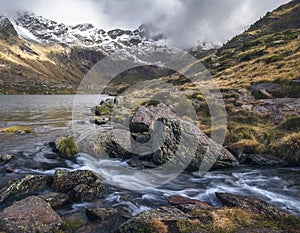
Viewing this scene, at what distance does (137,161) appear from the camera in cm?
1734

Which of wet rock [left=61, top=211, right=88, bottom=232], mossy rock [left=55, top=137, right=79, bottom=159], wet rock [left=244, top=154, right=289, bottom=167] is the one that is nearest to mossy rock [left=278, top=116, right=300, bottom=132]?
wet rock [left=244, top=154, right=289, bottom=167]

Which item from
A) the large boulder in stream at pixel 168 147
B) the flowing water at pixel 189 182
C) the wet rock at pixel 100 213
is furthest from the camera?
→ the large boulder in stream at pixel 168 147

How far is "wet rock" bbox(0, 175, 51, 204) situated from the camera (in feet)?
34.2

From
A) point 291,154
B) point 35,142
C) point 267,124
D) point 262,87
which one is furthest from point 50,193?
point 262,87

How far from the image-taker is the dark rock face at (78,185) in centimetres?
1082

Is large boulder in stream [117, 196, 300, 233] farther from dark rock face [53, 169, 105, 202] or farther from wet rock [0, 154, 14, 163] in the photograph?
wet rock [0, 154, 14, 163]

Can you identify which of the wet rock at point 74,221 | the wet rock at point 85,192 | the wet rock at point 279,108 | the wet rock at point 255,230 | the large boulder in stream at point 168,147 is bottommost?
the wet rock at point 74,221

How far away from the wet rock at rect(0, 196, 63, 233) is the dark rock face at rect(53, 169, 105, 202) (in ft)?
7.02

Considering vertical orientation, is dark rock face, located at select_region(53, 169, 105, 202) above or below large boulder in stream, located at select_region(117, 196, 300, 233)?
below

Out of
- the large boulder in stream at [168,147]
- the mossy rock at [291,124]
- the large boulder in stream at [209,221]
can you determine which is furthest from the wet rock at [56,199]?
the mossy rock at [291,124]

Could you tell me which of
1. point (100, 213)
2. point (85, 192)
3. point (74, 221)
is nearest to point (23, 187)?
point (85, 192)

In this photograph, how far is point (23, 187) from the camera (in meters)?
11.0

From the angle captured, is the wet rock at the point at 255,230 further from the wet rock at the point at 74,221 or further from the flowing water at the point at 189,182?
the wet rock at the point at 74,221

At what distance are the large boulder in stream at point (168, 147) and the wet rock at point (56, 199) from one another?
6.86 m
